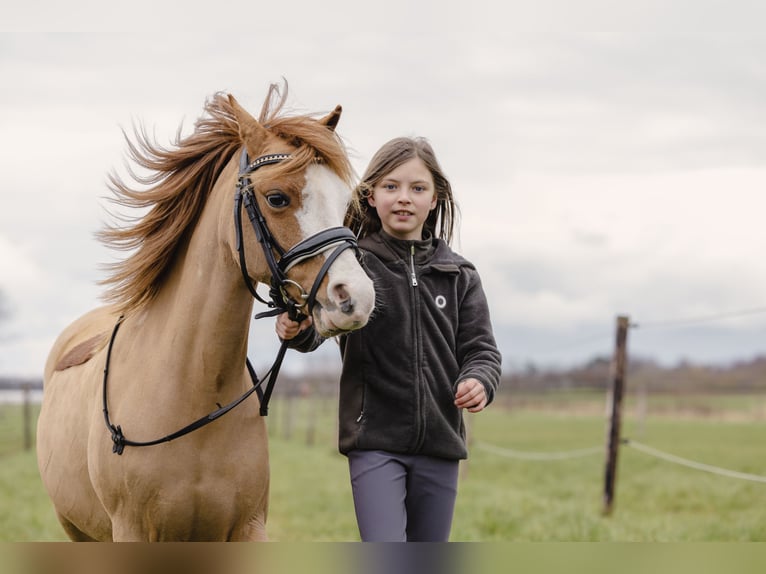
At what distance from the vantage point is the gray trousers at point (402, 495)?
3.21 metres

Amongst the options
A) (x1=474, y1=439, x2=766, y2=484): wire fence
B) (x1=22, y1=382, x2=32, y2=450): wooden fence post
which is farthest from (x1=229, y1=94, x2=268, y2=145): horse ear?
(x1=22, y1=382, x2=32, y2=450): wooden fence post

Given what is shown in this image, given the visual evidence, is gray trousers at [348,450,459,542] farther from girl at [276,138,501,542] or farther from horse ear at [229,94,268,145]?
horse ear at [229,94,268,145]

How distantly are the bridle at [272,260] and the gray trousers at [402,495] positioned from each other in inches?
19.2

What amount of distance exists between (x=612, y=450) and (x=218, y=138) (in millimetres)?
6661

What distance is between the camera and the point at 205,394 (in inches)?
126

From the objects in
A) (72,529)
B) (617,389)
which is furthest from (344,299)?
(617,389)

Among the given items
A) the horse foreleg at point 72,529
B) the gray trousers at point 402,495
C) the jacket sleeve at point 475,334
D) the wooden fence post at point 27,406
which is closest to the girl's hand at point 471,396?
the jacket sleeve at point 475,334

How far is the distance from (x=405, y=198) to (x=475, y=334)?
634 mm

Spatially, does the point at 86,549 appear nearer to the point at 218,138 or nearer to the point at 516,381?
the point at 218,138

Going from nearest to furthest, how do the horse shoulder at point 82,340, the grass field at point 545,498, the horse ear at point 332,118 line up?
the horse ear at point 332,118 → the horse shoulder at point 82,340 → the grass field at point 545,498

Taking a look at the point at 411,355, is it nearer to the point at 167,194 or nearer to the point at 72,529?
the point at 167,194

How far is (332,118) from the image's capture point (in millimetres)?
3211

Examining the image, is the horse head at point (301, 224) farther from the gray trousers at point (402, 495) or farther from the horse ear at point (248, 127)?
the gray trousers at point (402, 495)

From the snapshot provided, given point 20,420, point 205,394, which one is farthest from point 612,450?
point 20,420
